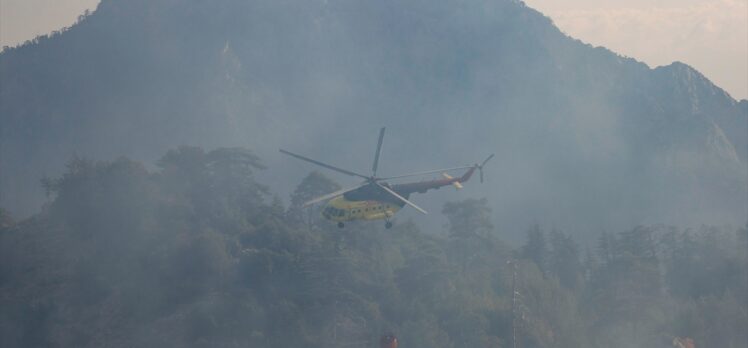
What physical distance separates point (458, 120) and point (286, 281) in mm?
119528

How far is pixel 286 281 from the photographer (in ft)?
245

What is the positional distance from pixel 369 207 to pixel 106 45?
17226cm

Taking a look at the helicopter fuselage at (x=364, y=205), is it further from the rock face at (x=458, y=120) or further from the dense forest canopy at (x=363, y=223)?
the rock face at (x=458, y=120)

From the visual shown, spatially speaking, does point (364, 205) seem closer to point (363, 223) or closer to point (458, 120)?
point (363, 223)

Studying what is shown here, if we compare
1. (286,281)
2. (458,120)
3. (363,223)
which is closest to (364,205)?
(286,281)

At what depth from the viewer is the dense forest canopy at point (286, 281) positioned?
231ft

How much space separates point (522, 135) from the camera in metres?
182

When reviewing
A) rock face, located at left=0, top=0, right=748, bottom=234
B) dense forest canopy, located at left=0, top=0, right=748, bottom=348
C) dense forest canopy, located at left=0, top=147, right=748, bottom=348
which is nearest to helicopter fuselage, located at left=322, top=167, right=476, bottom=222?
dense forest canopy, located at left=0, top=0, right=748, bottom=348

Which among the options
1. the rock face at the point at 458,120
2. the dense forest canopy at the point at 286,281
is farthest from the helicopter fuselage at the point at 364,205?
the rock face at the point at 458,120

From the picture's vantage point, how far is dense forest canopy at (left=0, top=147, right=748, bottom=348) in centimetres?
7031

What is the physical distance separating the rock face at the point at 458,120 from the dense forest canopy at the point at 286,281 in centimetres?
6201

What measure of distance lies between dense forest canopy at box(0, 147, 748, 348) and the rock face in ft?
203

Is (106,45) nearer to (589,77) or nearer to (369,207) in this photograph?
(589,77)

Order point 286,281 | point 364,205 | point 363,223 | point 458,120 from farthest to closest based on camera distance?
point 458,120 < point 363,223 < point 286,281 < point 364,205
